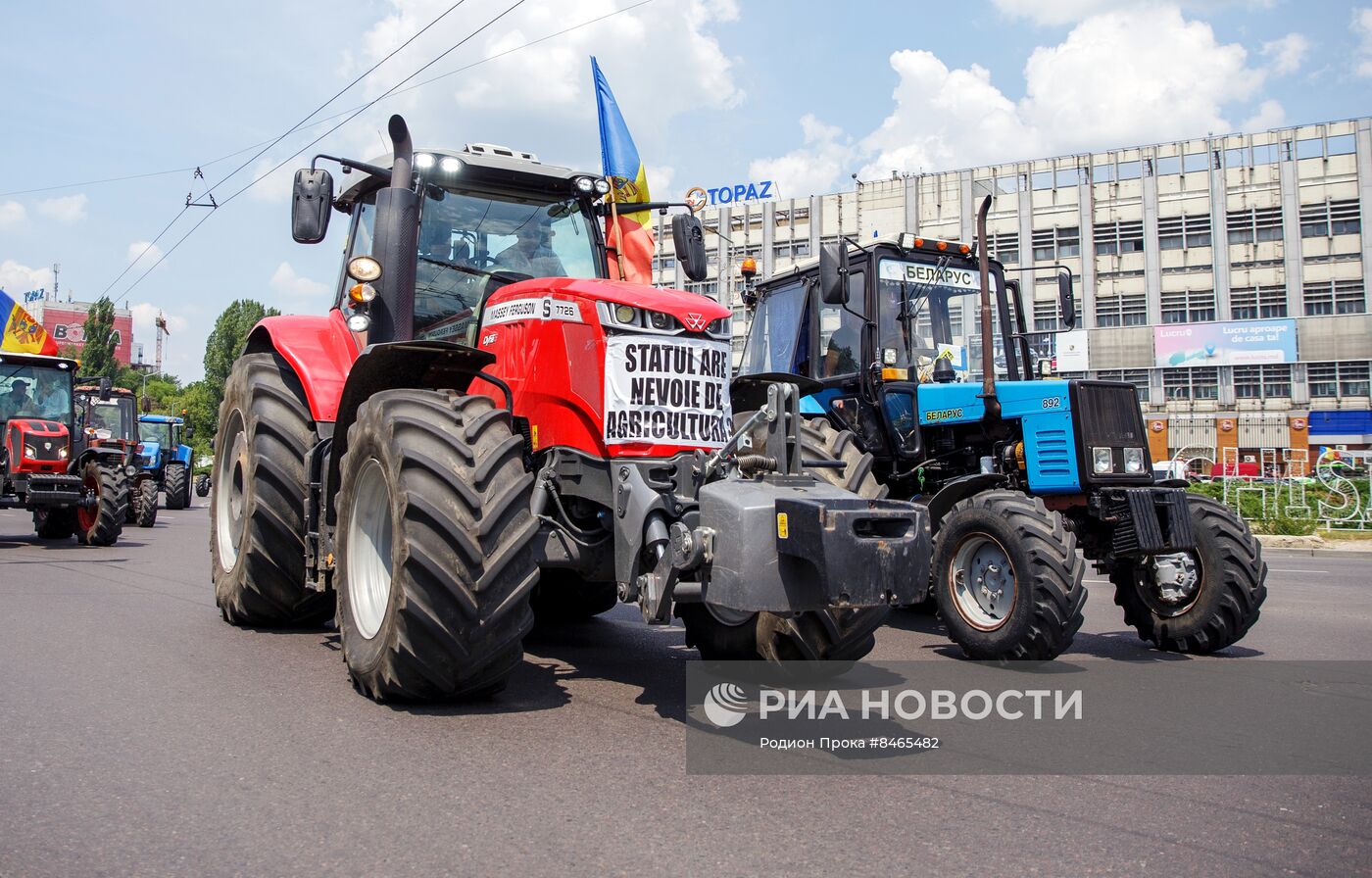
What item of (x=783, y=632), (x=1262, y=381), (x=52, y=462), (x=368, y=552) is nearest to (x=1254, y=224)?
(x=1262, y=381)

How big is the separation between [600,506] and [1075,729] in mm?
2452

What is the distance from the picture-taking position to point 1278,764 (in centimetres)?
438

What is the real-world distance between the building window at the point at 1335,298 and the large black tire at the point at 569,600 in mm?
51121

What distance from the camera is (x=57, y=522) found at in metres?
→ 15.4

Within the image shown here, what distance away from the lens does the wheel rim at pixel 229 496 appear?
25.5 ft

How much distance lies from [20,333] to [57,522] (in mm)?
2978

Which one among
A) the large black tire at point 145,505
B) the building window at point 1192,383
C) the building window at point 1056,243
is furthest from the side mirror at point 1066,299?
the building window at point 1192,383

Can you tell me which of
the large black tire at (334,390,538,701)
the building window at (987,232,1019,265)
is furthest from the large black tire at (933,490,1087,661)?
the building window at (987,232,1019,265)

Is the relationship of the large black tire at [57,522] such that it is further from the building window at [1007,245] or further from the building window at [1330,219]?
the building window at [1330,219]

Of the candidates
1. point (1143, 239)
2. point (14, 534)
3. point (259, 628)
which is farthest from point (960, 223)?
point (259, 628)

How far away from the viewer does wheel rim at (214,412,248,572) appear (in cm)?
→ 779

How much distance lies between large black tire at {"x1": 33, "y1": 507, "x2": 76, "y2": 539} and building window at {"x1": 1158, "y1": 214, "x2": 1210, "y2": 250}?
49017mm

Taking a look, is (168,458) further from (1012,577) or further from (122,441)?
Answer: (1012,577)

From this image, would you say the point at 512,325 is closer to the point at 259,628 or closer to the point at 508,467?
the point at 508,467
